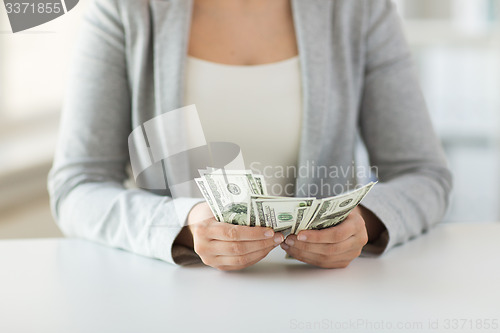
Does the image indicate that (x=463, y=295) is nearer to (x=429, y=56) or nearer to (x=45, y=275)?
(x=45, y=275)

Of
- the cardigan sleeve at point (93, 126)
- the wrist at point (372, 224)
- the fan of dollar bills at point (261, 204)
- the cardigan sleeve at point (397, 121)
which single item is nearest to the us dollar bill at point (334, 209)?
the fan of dollar bills at point (261, 204)

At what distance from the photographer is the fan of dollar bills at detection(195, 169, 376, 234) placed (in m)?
0.77

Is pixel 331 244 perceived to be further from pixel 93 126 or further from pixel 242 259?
pixel 93 126

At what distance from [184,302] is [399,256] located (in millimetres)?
399

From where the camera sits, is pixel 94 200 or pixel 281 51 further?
pixel 281 51

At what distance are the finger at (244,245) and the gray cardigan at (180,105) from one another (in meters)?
0.09

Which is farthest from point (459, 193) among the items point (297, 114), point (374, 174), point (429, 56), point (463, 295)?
point (463, 295)

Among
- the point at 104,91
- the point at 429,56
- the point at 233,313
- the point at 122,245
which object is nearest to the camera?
the point at 233,313

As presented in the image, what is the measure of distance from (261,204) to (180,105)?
1.11 ft

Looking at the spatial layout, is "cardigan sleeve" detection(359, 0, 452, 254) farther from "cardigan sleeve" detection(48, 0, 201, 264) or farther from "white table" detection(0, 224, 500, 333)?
"cardigan sleeve" detection(48, 0, 201, 264)

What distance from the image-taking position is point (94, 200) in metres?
1.05

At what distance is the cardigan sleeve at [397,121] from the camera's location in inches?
45.1

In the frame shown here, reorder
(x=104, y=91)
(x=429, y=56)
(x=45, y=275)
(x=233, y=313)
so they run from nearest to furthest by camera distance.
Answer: (x=233, y=313), (x=45, y=275), (x=104, y=91), (x=429, y=56)

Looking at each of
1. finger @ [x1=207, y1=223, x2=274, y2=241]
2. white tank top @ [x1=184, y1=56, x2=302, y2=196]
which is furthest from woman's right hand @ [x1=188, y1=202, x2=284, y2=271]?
white tank top @ [x1=184, y1=56, x2=302, y2=196]
